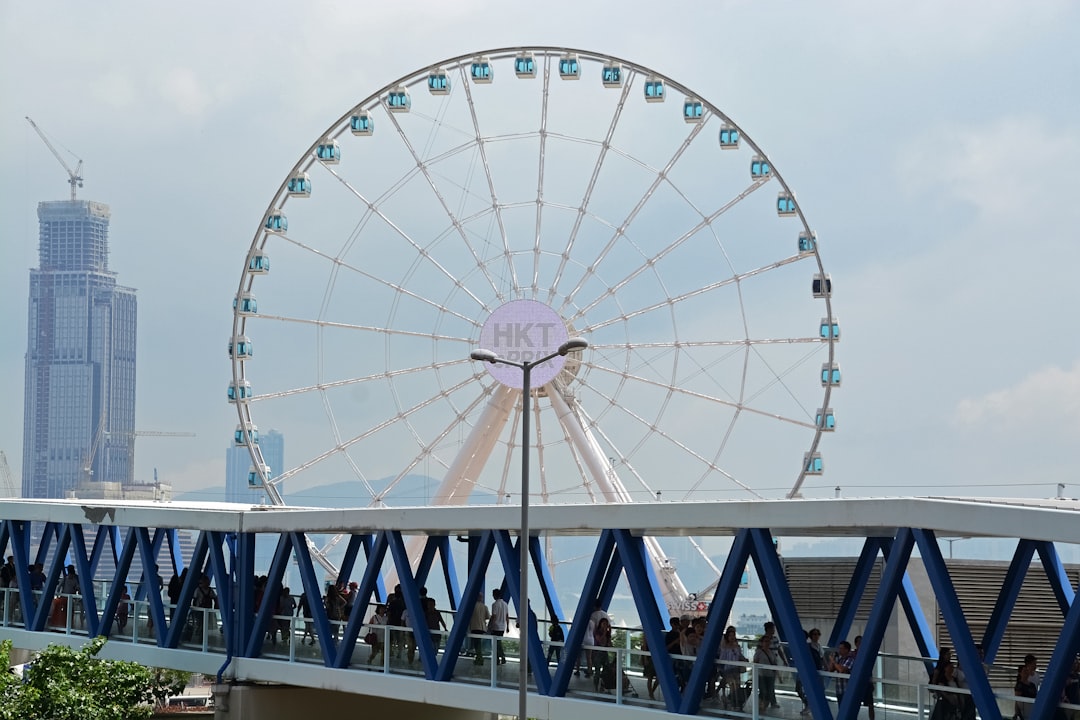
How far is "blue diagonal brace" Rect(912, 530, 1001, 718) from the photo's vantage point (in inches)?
784

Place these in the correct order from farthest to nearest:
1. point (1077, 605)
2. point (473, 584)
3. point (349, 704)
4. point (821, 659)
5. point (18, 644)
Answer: point (18, 644), point (349, 704), point (473, 584), point (821, 659), point (1077, 605)

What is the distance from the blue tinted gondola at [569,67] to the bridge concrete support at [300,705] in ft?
70.9

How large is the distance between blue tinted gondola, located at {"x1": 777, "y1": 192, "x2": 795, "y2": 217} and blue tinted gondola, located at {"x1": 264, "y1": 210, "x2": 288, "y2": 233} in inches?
551

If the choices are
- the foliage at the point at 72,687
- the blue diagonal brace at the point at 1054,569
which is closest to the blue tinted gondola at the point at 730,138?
the foliage at the point at 72,687

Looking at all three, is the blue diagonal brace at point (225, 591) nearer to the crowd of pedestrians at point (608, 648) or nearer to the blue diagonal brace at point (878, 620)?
the crowd of pedestrians at point (608, 648)

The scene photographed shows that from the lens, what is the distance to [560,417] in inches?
1826

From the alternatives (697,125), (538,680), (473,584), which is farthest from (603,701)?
(697,125)

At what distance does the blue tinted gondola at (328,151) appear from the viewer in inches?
1948

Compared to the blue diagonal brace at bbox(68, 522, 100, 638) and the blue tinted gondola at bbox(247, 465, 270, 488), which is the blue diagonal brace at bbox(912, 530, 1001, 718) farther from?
the blue tinted gondola at bbox(247, 465, 270, 488)

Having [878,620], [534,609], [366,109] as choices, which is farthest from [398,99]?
[878,620]

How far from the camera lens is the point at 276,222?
4988 centimetres

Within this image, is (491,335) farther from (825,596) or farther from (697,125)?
(825,596)

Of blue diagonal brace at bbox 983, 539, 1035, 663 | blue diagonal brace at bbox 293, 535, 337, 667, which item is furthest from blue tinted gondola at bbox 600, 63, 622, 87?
blue diagonal brace at bbox 983, 539, 1035, 663

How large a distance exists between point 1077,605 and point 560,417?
28.1 meters
